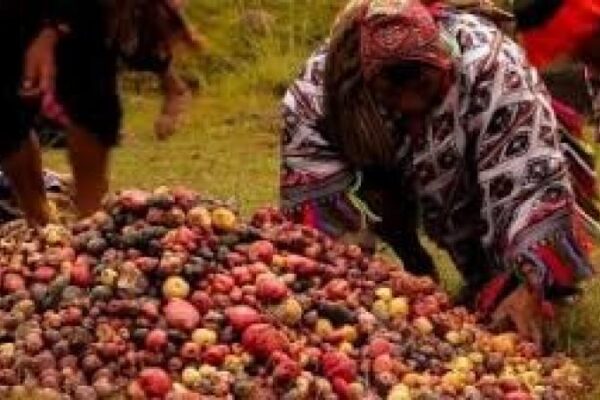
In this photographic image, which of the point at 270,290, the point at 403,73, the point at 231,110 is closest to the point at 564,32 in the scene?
the point at 403,73

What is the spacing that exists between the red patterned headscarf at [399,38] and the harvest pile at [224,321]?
1.84 ft

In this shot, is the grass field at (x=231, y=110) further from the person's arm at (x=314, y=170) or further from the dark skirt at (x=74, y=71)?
the dark skirt at (x=74, y=71)

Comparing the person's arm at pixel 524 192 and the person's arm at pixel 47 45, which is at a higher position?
the person's arm at pixel 47 45

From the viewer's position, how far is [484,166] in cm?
568

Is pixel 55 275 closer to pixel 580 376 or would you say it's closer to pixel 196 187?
pixel 580 376

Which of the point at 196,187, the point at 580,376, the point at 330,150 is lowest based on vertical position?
the point at 196,187

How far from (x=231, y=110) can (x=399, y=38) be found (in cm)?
835

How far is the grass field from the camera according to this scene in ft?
34.0

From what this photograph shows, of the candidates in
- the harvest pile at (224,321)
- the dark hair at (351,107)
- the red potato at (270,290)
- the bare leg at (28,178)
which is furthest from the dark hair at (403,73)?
the bare leg at (28,178)

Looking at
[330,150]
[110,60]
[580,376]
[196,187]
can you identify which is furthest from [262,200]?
[580,376]

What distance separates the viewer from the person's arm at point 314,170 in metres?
5.93

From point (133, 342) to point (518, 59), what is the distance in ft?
5.61

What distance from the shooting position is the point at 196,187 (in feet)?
A: 32.2

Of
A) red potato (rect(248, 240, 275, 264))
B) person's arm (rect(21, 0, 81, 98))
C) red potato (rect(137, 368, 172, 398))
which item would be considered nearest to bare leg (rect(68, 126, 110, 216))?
person's arm (rect(21, 0, 81, 98))
